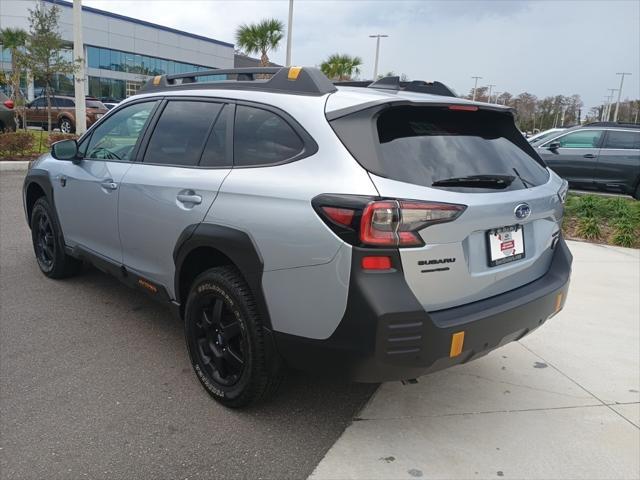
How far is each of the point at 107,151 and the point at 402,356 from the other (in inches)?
111

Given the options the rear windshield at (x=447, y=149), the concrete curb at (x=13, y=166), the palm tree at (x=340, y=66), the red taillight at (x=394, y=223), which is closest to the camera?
the red taillight at (x=394, y=223)

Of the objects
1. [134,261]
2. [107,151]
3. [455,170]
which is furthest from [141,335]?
[455,170]

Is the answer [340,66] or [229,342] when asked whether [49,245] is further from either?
[340,66]

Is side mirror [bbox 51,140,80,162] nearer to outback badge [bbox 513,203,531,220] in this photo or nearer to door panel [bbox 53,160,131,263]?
door panel [bbox 53,160,131,263]

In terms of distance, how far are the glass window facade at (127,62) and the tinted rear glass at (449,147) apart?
4446 cm

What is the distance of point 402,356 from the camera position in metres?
2.20

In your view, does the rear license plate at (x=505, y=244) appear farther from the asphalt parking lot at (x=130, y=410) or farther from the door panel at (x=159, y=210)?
the door panel at (x=159, y=210)

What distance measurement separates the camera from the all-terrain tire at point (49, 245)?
4.62 metres

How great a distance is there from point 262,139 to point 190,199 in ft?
1.77

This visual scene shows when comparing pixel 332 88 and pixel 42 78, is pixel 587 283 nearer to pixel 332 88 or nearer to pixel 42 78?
pixel 332 88

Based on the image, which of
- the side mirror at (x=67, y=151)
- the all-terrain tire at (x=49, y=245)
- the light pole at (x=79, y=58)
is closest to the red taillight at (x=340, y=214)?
the side mirror at (x=67, y=151)

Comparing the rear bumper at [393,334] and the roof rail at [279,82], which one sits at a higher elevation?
the roof rail at [279,82]

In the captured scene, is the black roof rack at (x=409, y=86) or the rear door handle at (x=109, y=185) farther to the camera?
the rear door handle at (x=109, y=185)

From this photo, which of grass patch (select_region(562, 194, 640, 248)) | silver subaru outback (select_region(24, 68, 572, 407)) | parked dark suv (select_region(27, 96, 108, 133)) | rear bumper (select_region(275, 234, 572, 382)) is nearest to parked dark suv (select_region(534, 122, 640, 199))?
grass patch (select_region(562, 194, 640, 248))
